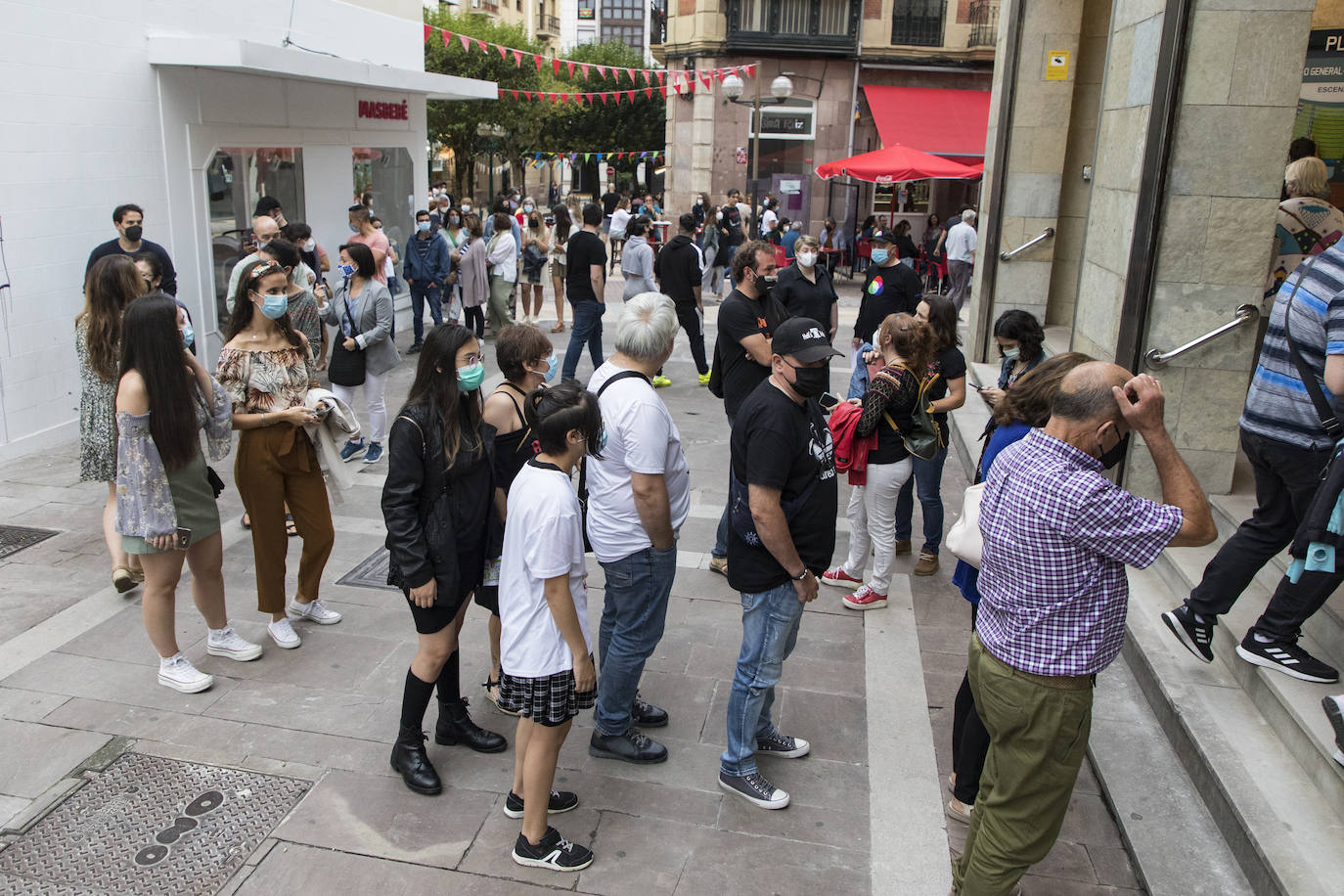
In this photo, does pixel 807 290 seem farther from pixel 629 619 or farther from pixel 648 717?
pixel 629 619

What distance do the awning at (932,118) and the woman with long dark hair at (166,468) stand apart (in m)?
19.8

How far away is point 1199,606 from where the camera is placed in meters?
4.38

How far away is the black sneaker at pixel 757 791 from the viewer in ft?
12.6

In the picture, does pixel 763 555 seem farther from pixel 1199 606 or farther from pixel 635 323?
pixel 1199 606

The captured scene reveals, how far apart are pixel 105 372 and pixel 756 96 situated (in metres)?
22.2

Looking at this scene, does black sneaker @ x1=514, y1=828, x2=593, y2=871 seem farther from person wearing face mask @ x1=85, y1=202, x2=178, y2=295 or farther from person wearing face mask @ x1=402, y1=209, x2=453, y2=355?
person wearing face mask @ x1=402, y1=209, x2=453, y2=355

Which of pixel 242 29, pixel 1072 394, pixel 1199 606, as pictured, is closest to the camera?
pixel 1072 394

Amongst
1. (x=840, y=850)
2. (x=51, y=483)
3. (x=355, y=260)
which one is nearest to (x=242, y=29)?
(x=355, y=260)

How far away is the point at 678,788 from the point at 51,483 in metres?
5.71

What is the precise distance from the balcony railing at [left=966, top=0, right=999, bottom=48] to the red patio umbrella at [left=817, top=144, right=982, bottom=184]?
27.2ft

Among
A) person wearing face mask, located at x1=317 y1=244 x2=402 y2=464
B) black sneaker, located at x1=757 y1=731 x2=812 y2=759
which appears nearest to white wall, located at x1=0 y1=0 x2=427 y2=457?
person wearing face mask, located at x1=317 y1=244 x2=402 y2=464

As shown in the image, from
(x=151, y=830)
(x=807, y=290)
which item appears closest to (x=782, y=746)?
(x=151, y=830)

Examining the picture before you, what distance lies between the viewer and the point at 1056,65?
392 inches

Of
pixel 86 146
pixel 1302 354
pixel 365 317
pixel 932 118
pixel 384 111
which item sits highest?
pixel 932 118
